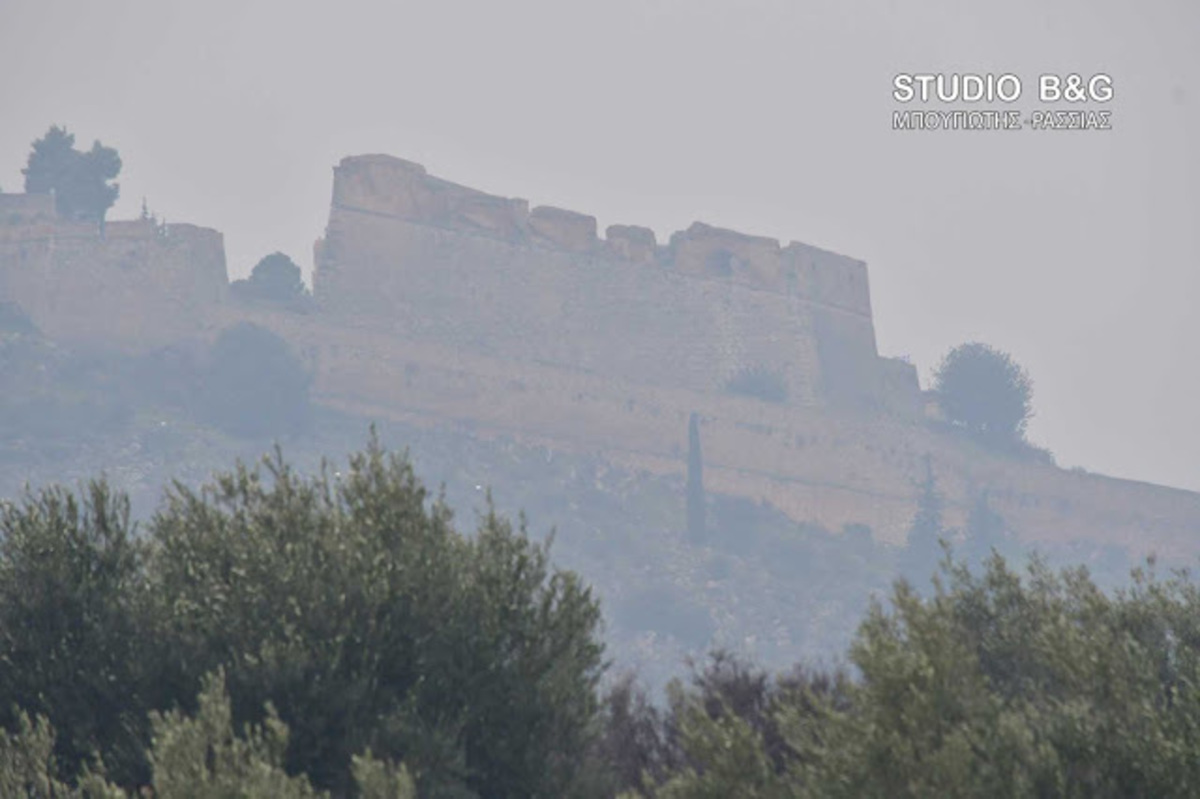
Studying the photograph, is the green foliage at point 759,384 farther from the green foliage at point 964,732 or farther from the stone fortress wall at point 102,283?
the green foliage at point 964,732

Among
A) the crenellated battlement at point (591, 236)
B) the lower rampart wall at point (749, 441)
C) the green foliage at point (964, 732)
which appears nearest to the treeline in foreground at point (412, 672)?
the green foliage at point (964, 732)

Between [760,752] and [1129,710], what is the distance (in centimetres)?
240

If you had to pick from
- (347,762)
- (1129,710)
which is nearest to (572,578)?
(347,762)

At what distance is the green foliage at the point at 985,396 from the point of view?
92.7 metres

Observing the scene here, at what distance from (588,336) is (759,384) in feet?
23.6

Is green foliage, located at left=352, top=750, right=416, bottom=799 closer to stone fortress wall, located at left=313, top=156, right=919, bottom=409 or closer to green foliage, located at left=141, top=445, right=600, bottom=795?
green foliage, located at left=141, top=445, right=600, bottom=795

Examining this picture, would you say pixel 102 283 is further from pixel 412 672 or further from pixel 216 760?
pixel 216 760

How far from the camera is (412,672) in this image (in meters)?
16.0

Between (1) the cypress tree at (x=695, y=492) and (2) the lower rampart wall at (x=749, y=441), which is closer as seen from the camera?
(2) the lower rampart wall at (x=749, y=441)

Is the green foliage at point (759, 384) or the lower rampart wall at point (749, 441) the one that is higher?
the green foliage at point (759, 384)

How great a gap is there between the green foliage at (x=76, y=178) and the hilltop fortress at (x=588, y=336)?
2.94 metres

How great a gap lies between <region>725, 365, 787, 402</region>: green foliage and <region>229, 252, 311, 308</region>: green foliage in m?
17.5

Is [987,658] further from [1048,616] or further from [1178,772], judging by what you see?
[1178,772]

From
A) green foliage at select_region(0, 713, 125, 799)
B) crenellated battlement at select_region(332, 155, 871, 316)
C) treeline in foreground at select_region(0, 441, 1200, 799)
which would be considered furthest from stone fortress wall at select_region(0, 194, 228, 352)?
green foliage at select_region(0, 713, 125, 799)
